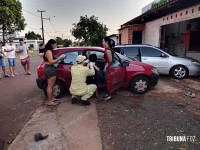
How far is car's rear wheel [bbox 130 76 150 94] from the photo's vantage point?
20.1 feet

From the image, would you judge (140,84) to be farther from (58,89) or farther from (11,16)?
(11,16)

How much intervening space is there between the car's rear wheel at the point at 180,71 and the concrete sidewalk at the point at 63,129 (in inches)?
181

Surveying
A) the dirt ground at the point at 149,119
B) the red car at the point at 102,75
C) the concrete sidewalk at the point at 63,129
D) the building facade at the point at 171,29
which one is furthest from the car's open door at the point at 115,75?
the building facade at the point at 171,29

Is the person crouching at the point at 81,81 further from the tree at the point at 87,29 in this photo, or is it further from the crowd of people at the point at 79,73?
the tree at the point at 87,29

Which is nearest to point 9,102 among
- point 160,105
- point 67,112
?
point 67,112

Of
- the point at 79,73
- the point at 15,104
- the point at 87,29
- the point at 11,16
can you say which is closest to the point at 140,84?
the point at 79,73

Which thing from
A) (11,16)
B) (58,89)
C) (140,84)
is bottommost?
→ (58,89)

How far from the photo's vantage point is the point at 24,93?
6.84 meters

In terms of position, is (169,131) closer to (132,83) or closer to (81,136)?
(81,136)

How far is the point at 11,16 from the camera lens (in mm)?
29453

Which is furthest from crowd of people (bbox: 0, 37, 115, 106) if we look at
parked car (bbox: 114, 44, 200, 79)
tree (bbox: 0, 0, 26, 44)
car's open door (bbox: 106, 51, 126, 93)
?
tree (bbox: 0, 0, 26, 44)

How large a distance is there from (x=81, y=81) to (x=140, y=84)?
2.03m

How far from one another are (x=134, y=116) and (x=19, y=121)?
2740 mm

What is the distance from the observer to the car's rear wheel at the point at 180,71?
824 centimetres
